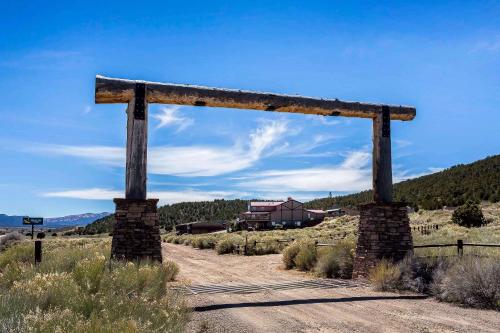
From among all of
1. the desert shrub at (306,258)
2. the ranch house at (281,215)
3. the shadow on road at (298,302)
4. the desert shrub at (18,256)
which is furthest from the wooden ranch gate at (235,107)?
the ranch house at (281,215)

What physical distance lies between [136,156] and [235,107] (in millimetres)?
3055

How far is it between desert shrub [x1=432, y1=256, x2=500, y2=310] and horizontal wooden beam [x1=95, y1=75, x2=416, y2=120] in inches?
200

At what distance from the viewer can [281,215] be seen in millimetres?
73812

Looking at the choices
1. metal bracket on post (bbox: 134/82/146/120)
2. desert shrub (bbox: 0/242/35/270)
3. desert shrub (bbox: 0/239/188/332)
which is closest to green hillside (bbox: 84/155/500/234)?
desert shrub (bbox: 0/242/35/270)

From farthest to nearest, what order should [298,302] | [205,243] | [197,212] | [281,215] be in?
1. [197,212]
2. [281,215]
3. [205,243]
4. [298,302]

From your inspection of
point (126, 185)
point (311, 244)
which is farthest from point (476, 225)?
point (126, 185)

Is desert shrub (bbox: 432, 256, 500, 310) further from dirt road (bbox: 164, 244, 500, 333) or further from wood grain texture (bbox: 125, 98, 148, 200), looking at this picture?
wood grain texture (bbox: 125, 98, 148, 200)

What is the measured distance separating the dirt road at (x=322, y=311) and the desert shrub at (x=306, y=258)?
4.61 m

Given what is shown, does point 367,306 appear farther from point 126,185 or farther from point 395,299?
point 126,185

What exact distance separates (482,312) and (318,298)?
336cm

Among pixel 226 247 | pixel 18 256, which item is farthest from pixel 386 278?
pixel 226 247

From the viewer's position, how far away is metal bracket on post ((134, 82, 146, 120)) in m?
11.4

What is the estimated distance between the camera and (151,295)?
8.12m

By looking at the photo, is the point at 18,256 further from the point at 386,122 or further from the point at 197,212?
the point at 197,212
